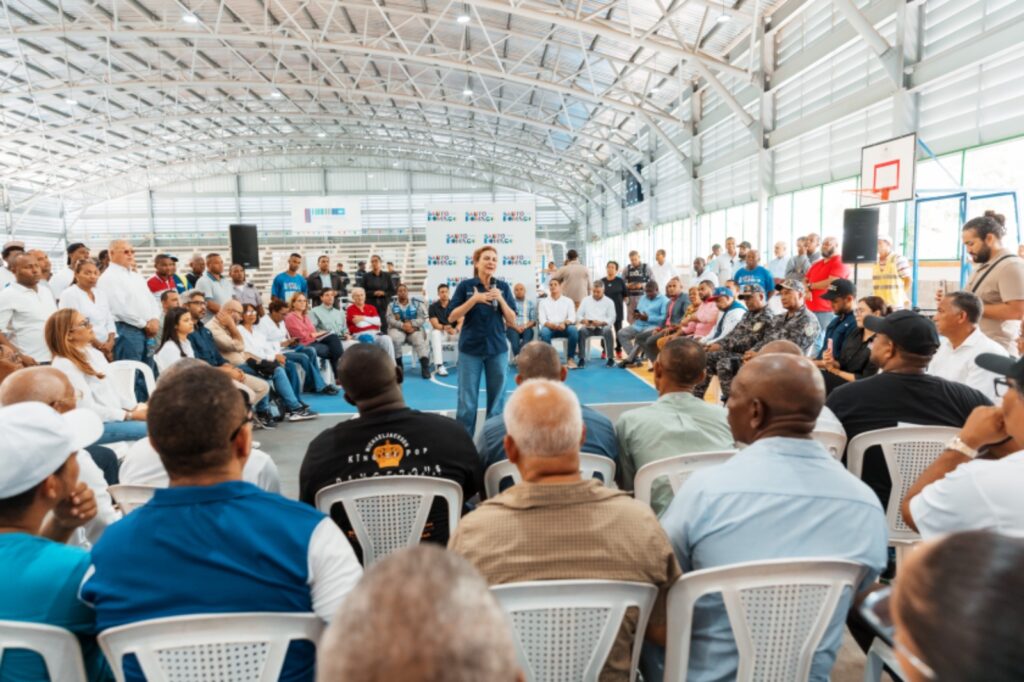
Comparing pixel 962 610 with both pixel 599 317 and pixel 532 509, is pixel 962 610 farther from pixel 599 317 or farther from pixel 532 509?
pixel 599 317

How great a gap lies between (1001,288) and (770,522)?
3.25m

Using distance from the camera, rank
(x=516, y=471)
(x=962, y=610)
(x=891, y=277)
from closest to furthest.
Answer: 1. (x=962, y=610)
2. (x=516, y=471)
3. (x=891, y=277)

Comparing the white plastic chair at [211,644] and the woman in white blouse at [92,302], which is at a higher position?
the woman in white blouse at [92,302]

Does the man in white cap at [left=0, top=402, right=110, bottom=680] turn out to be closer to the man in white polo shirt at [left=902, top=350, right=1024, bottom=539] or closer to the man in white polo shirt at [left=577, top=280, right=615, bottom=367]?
the man in white polo shirt at [left=902, top=350, right=1024, bottom=539]

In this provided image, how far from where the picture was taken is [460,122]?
22.5 metres

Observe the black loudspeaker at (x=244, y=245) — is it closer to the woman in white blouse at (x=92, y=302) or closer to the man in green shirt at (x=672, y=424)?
the woman in white blouse at (x=92, y=302)

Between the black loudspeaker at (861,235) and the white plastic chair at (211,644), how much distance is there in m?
7.20

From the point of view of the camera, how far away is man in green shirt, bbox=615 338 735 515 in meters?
2.47

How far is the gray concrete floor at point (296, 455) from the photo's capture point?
221 cm

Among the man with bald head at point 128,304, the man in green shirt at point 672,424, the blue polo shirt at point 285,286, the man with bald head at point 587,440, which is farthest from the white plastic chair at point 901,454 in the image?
the blue polo shirt at point 285,286

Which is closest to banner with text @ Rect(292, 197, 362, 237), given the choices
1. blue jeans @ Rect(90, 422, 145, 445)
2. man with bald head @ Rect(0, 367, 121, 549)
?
blue jeans @ Rect(90, 422, 145, 445)

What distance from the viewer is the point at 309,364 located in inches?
298

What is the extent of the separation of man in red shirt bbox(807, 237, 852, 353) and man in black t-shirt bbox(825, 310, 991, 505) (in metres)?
4.61

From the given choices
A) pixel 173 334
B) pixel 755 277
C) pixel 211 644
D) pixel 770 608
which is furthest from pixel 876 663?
pixel 755 277
